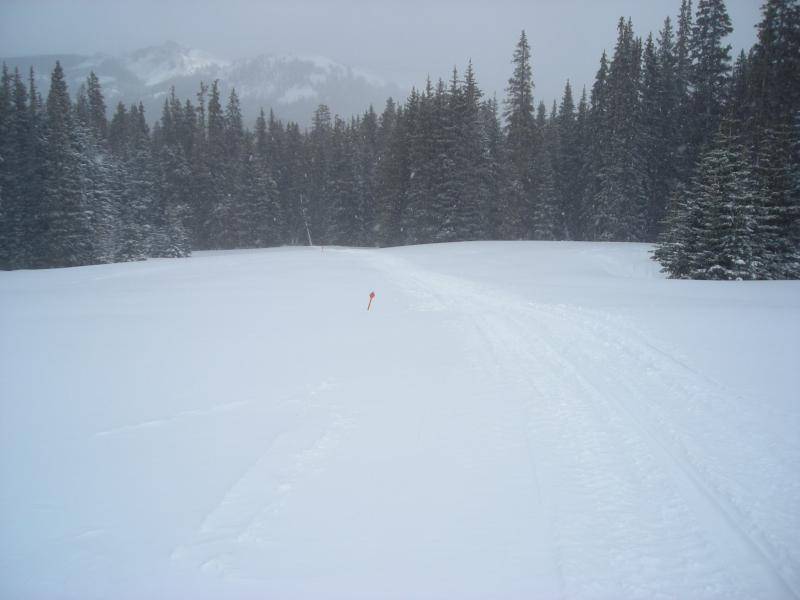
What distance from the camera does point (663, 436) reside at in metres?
4.91

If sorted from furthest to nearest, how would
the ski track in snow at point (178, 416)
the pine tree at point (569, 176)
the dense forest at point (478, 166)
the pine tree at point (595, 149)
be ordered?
the pine tree at point (569, 176) < the pine tree at point (595, 149) < the dense forest at point (478, 166) < the ski track in snow at point (178, 416)

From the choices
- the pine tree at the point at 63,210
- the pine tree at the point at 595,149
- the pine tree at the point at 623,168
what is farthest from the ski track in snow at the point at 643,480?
the pine tree at the point at 63,210

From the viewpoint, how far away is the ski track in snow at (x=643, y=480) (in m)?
3.13

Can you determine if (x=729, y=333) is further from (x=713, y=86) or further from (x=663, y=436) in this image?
(x=713, y=86)

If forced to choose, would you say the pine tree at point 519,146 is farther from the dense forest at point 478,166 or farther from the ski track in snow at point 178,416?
the ski track in snow at point 178,416

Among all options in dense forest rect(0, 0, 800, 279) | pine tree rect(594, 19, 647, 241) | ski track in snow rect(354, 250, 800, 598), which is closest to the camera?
ski track in snow rect(354, 250, 800, 598)

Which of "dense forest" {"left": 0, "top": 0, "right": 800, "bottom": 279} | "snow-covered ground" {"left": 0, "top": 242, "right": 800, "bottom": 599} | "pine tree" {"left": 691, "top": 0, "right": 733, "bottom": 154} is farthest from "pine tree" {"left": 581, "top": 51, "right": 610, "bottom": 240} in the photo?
"snow-covered ground" {"left": 0, "top": 242, "right": 800, "bottom": 599}

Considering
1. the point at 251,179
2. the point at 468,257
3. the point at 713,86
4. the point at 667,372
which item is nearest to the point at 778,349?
the point at 667,372

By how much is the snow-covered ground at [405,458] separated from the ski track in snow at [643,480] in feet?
0.07

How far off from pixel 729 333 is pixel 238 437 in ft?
27.9

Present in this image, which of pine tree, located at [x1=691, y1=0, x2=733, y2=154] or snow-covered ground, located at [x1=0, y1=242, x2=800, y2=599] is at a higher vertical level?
pine tree, located at [x1=691, y1=0, x2=733, y2=154]

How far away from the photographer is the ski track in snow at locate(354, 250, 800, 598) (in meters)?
3.13

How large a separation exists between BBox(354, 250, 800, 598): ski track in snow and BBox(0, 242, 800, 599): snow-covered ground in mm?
21

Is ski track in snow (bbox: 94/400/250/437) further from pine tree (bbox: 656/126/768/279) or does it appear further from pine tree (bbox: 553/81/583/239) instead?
pine tree (bbox: 553/81/583/239)
